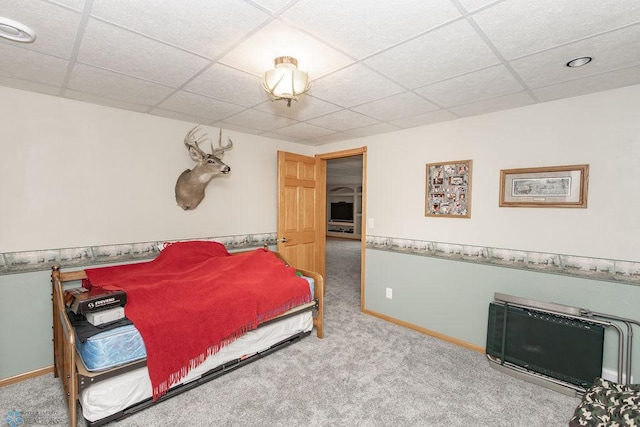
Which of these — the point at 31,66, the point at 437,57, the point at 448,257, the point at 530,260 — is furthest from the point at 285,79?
the point at 530,260

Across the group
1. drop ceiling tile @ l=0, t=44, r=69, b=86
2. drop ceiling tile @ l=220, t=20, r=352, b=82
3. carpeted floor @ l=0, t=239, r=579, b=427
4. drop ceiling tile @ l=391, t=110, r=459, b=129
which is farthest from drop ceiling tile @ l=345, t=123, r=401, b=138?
drop ceiling tile @ l=0, t=44, r=69, b=86

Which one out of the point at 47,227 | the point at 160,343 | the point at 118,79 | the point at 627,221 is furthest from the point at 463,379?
the point at 47,227

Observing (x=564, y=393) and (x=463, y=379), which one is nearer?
(x=564, y=393)

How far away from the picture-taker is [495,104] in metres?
2.68

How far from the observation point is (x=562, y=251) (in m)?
2.55

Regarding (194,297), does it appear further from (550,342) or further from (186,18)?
(550,342)

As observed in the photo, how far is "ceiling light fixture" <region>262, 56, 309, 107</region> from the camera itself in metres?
1.75

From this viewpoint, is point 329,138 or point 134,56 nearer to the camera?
point 134,56

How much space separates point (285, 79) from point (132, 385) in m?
2.27

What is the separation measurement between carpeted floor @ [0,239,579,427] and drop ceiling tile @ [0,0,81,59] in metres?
2.41

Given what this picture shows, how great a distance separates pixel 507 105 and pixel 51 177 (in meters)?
4.16

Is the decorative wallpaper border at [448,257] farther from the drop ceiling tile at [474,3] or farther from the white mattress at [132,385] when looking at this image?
the drop ceiling tile at [474,3]

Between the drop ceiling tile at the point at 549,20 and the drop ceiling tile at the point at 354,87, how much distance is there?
2.46ft

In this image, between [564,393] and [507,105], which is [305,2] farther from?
[564,393]
